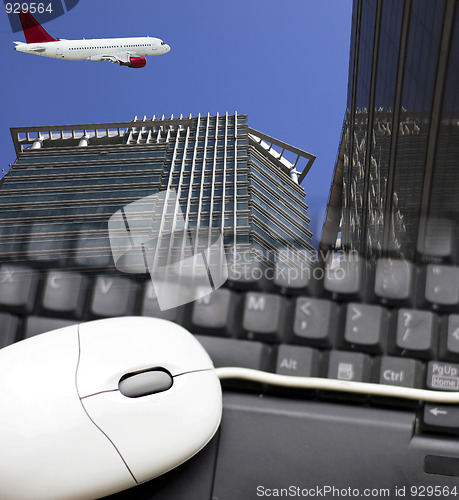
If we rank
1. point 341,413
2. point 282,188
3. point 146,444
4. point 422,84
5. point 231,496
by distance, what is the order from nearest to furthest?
point 146,444
point 231,496
point 341,413
point 422,84
point 282,188

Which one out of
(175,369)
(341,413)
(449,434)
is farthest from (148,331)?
(449,434)

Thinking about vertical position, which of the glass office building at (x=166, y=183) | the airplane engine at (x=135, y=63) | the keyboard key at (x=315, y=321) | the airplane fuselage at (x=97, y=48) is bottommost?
the glass office building at (x=166, y=183)

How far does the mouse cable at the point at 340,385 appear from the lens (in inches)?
51.0

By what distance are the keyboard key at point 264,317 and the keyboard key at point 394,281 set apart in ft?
0.92

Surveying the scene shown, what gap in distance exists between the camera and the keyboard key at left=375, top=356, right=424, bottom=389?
1.34 m

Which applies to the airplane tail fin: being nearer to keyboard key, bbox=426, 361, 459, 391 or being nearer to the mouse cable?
the mouse cable

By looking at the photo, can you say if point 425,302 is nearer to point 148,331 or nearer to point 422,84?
point 148,331

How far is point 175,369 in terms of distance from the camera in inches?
45.6

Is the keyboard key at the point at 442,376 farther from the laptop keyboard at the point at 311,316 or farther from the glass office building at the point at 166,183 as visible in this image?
the glass office building at the point at 166,183

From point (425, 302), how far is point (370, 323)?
174 mm

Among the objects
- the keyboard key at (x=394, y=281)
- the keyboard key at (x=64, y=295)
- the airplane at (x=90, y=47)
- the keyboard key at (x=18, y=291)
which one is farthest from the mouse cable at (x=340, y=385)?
the airplane at (x=90, y=47)

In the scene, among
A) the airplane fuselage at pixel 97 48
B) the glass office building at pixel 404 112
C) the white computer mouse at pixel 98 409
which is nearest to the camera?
the white computer mouse at pixel 98 409

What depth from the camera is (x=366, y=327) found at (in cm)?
138

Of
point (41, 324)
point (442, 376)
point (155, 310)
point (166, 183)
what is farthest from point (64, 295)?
point (166, 183)
